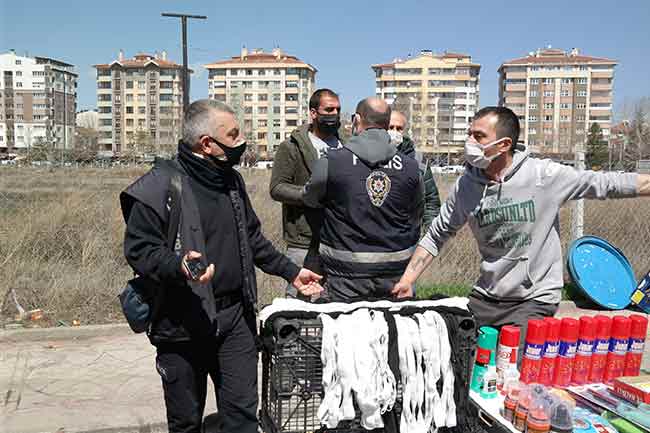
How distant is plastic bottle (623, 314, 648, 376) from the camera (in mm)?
2553

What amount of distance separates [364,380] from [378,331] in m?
0.19

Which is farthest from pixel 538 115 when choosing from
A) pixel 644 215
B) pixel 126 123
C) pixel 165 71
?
pixel 644 215

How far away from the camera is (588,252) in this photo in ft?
22.6

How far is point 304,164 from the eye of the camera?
4.11 metres

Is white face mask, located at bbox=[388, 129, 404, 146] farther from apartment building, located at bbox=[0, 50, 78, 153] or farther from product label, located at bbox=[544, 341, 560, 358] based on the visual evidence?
apartment building, located at bbox=[0, 50, 78, 153]

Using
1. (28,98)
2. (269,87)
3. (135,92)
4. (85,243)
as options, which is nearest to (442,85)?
(269,87)

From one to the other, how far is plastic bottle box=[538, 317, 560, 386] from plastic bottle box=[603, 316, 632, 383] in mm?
279

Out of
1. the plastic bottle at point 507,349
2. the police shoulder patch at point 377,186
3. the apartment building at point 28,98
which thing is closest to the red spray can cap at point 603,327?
the plastic bottle at point 507,349

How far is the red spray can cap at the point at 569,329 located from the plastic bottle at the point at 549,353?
2 cm

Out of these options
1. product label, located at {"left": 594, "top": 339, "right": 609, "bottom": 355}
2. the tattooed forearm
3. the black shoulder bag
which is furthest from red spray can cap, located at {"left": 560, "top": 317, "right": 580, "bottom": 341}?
the black shoulder bag

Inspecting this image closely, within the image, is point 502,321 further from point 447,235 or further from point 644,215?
point 644,215

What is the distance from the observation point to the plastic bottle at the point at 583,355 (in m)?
2.54

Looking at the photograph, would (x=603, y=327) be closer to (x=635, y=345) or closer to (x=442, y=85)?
(x=635, y=345)

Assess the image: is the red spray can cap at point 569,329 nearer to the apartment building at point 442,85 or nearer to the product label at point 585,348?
the product label at point 585,348
